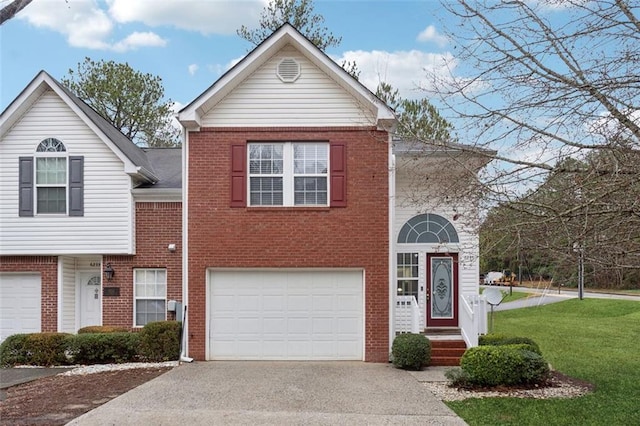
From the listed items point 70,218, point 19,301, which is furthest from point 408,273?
point 19,301

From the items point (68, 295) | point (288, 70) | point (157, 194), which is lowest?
point (68, 295)

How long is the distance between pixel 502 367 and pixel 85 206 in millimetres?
10867

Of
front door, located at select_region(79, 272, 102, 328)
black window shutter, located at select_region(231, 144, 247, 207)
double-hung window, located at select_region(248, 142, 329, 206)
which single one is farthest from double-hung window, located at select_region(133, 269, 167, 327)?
double-hung window, located at select_region(248, 142, 329, 206)

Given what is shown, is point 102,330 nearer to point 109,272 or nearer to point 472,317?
point 109,272

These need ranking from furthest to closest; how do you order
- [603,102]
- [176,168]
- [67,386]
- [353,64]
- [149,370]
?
[353,64] < [176,168] < [149,370] < [67,386] < [603,102]

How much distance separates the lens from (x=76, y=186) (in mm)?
14891

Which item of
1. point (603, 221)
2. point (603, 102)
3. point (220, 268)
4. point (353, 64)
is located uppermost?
point (353, 64)

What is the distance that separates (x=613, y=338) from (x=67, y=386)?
1594cm

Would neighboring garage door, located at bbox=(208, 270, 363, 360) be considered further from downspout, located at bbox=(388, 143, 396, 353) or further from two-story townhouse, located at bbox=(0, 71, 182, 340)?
two-story townhouse, located at bbox=(0, 71, 182, 340)

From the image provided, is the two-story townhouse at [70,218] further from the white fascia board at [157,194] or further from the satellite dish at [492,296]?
the satellite dish at [492,296]

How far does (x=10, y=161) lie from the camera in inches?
590

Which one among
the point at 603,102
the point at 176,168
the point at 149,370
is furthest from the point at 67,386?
the point at 603,102

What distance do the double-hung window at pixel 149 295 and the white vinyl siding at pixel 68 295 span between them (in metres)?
1.89

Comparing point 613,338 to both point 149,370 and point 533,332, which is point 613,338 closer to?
point 533,332
